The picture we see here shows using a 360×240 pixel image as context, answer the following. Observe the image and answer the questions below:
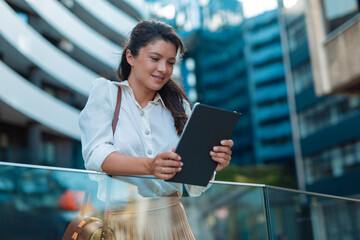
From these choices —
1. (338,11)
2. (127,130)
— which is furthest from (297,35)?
(127,130)

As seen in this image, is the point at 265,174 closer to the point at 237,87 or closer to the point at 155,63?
the point at 237,87

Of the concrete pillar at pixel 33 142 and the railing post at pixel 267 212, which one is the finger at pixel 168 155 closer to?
the railing post at pixel 267 212

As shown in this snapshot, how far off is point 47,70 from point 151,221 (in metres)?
19.8

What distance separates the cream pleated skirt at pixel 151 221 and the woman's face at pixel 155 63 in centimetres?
56

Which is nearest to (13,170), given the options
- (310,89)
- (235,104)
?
(310,89)

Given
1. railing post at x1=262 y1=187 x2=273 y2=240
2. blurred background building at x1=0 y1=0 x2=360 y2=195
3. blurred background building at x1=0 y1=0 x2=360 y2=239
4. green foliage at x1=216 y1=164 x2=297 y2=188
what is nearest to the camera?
railing post at x1=262 y1=187 x2=273 y2=240

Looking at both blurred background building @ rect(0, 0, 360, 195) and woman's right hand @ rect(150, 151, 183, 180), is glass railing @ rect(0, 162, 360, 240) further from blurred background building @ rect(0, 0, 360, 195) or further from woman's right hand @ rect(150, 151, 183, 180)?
blurred background building @ rect(0, 0, 360, 195)

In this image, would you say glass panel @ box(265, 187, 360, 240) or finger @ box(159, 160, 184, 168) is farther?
glass panel @ box(265, 187, 360, 240)

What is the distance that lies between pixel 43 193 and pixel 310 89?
29.6 metres

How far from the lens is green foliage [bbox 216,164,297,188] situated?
103 ft

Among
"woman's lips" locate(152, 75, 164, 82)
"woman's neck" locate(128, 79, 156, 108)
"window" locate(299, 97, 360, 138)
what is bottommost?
"woman's neck" locate(128, 79, 156, 108)

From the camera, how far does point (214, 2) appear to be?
40.6 meters

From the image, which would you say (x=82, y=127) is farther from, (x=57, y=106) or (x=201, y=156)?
(x=57, y=106)

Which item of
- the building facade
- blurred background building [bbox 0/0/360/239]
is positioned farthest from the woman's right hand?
the building facade
